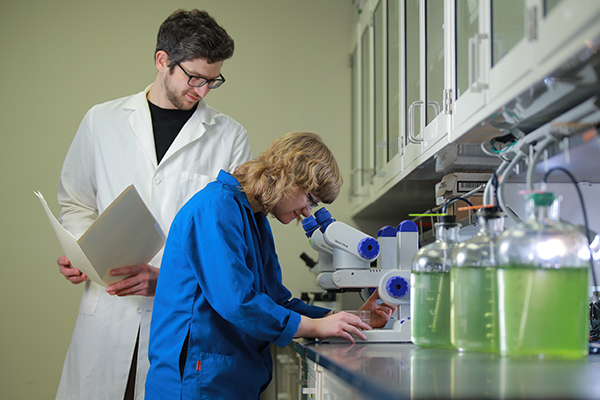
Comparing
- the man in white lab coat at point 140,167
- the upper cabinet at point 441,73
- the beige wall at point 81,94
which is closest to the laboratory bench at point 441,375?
the upper cabinet at point 441,73

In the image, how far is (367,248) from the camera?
1619 millimetres

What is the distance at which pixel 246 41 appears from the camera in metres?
3.30

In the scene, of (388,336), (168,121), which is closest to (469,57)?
(388,336)

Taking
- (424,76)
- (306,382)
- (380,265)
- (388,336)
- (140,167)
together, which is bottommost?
(306,382)

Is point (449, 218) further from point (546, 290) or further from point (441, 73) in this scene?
point (441, 73)

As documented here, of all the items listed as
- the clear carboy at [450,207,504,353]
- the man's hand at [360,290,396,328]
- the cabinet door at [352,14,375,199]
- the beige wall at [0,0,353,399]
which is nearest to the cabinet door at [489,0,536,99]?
the clear carboy at [450,207,504,353]

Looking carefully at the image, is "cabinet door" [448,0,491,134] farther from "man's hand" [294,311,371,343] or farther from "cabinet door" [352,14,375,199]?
"cabinet door" [352,14,375,199]

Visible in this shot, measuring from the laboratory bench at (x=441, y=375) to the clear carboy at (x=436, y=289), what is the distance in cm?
5

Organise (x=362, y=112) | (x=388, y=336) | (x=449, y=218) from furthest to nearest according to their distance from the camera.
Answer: (x=362, y=112)
(x=388, y=336)
(x=449, y=218)

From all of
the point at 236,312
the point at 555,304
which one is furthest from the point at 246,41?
the point at 555,304

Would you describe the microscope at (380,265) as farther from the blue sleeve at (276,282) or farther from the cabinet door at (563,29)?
the cabinet door at (563,29)

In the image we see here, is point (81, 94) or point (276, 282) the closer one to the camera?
point (276, 282)

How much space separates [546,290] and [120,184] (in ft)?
4.82

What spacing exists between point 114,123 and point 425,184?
115 centimetres
